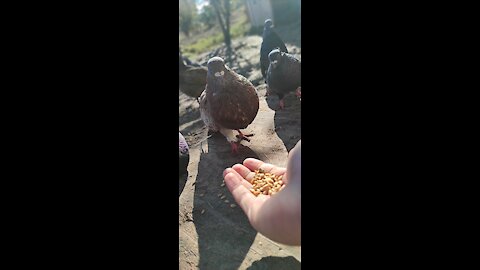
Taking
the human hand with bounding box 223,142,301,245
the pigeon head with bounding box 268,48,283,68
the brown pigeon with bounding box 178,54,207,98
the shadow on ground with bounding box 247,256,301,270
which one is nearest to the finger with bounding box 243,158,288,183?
the human hand with bounding box 223,142,301,245

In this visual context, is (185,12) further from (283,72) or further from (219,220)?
(283,72)

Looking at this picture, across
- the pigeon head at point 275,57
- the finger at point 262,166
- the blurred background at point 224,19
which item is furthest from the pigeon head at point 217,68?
the finger at point 262,166

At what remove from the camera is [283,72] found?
6.86 ft

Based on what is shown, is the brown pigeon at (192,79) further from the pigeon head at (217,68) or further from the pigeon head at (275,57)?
the pigeon head at (217,68)

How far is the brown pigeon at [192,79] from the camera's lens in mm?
2766
